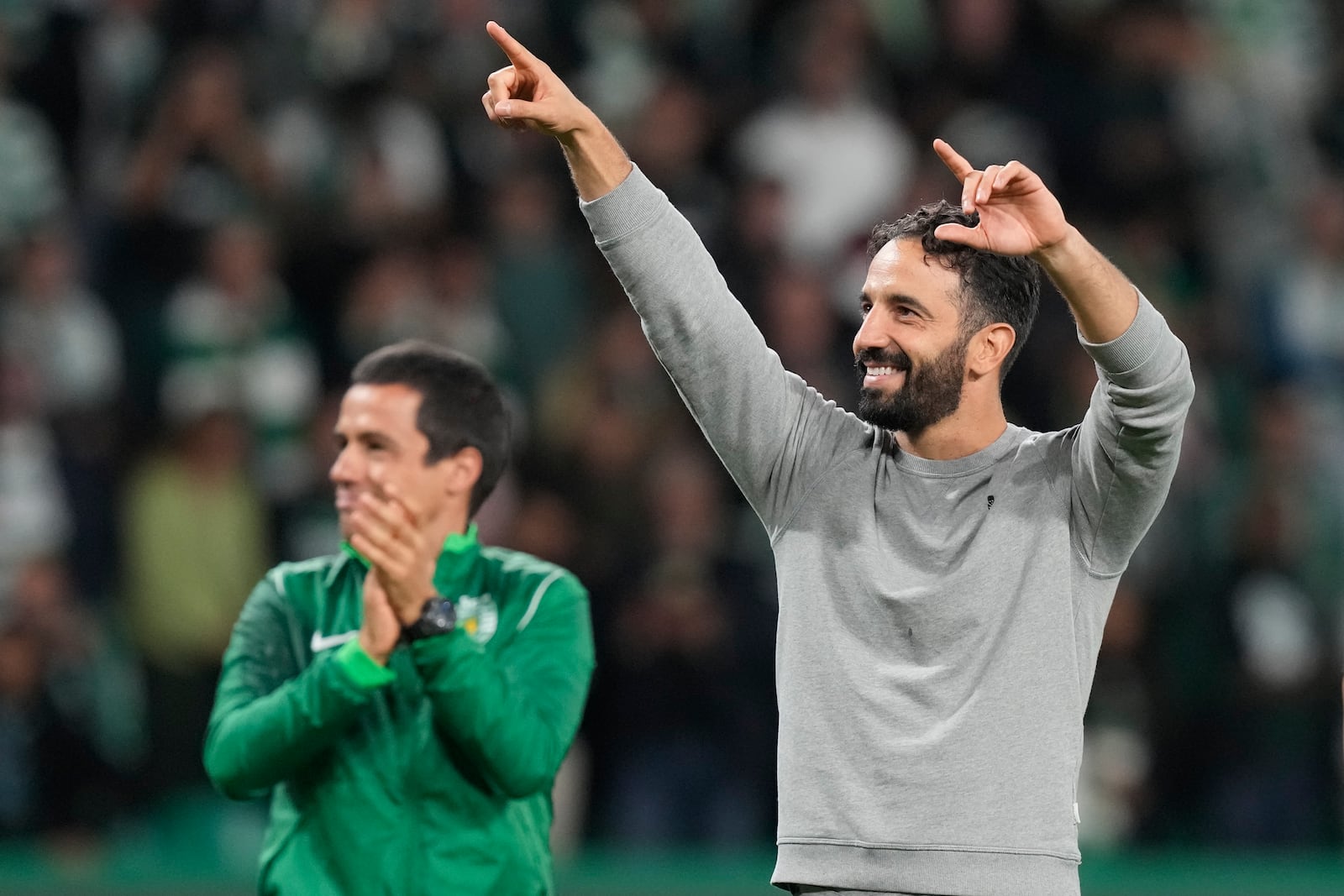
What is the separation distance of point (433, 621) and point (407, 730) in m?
0.34

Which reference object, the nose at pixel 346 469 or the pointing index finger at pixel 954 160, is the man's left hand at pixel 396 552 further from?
the pointing index finger at pixel 954 160

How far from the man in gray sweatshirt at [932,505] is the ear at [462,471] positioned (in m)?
0.64

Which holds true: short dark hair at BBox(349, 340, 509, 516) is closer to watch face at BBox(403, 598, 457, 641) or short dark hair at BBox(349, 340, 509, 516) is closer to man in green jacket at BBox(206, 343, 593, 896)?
man in green jacket at BBox(206, 343, 593, 896)

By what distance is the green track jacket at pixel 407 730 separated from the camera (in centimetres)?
355

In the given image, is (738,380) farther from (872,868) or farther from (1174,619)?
(1174,619)

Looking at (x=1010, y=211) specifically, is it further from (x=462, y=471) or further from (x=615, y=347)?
(x=615, y=347)

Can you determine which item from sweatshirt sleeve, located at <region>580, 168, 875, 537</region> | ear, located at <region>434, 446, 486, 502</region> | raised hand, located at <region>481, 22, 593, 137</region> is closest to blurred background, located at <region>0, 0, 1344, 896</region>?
ear, located at <region>434, 446, 486, 502</region>

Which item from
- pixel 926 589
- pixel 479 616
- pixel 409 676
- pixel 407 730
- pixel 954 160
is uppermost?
pixel 954 160

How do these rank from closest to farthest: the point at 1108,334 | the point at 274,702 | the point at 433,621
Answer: the point at 1108,334 < the point at 433,621 < the point at 274,702

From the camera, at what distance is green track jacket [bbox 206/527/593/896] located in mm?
3553

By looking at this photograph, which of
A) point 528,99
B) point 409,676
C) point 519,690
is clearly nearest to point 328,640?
point 409,676

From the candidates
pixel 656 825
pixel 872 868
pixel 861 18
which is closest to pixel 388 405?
pixel 872 868

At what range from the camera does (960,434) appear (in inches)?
137

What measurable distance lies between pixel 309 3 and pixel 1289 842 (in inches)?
238
